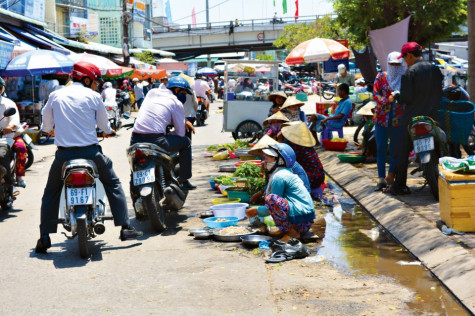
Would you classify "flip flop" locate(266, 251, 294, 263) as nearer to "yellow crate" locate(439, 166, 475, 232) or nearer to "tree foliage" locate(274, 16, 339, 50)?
"yellow crate" locate(439, 166, 475, 232)

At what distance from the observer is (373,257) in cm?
684

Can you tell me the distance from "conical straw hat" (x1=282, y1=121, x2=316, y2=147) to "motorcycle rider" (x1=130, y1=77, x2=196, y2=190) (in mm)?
1289

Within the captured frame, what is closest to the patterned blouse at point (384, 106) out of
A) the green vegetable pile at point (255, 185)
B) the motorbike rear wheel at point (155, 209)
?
the green vegetable pile at point (255, 185)

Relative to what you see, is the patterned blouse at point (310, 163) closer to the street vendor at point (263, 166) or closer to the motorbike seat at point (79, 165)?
the street vendor at point (263, 166)

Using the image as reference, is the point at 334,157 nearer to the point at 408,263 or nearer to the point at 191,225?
the point at 191,225

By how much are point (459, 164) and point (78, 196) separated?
3.83 metres

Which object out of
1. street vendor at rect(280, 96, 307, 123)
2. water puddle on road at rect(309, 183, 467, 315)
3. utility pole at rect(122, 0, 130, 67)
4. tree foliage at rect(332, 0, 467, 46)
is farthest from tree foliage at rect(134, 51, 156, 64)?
water puddle on road at rect(309, 183, 467, 315)

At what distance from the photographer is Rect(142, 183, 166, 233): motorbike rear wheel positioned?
7707 mm

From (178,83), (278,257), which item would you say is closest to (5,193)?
(178,83)

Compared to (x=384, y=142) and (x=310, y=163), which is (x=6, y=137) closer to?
(x=310, y=163)

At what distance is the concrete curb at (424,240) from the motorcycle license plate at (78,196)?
320cm

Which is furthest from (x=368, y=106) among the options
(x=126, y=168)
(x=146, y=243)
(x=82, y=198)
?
(x=82, y=198)

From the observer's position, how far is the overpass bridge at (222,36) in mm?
82188

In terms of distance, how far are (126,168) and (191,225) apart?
5963 mm
